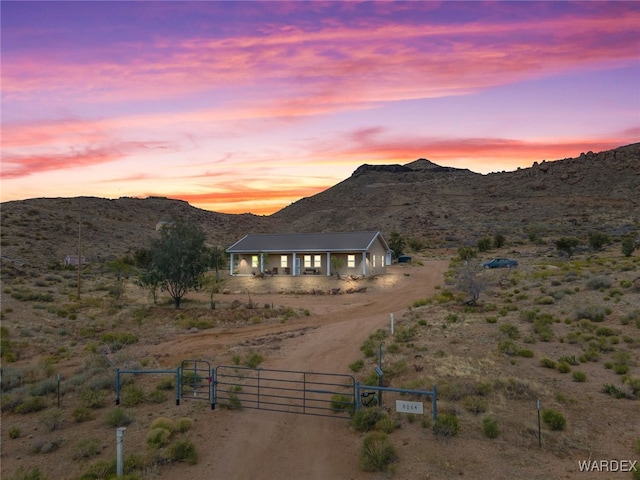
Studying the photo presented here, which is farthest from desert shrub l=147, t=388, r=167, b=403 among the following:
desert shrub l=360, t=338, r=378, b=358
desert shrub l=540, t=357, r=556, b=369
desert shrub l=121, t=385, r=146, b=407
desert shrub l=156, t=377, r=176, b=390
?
desert shrub l=540, t=357, r=556, b=369

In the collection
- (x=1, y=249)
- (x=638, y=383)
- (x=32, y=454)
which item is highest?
(x=1, y=249)

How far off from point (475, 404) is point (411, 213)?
348 feet

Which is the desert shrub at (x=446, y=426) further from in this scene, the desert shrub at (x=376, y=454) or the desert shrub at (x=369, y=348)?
the desert shrub at (x=369, y=348)

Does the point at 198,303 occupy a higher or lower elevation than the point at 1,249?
lower

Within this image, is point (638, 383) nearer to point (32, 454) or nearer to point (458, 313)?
point (458, 313)

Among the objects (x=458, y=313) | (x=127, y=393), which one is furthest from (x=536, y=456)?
(x=458, y=313)

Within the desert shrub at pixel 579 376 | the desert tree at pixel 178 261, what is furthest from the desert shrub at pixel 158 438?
the desert tree at pixel 178 261

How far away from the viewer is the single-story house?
150 ft

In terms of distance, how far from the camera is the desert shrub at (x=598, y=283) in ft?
93.8

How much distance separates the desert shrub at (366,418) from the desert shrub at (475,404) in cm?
251

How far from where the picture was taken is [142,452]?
10969 mm

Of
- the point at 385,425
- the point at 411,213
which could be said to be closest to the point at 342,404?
the point at 385,425

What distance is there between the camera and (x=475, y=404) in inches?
500

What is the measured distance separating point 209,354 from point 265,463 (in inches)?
392
